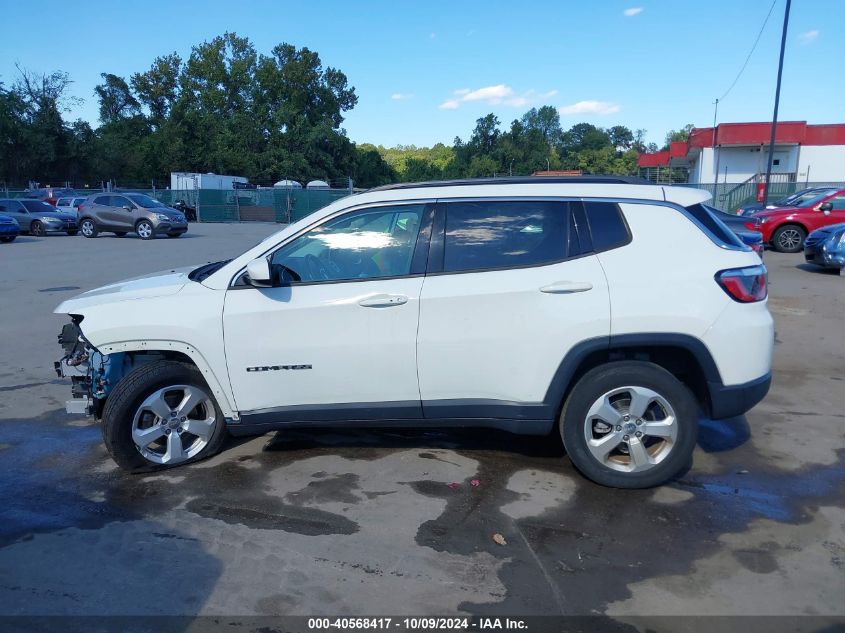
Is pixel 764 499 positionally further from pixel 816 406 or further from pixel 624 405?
pixel 816 406

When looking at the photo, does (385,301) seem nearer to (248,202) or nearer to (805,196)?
(805,196)

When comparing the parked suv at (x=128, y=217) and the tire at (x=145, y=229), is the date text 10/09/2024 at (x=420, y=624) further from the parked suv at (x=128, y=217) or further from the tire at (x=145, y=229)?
the tire at (x=145, y=229)

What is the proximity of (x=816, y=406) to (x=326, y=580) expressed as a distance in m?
4.72

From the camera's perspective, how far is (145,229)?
25.1 meters

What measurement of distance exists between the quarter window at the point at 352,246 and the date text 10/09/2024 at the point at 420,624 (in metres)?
2.07

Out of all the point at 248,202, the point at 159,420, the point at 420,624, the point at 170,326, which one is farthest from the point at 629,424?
the point at 248,202

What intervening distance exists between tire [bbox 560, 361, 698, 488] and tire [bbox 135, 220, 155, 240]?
78.3ft

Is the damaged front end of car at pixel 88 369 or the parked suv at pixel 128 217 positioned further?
the parked suv at pixel 128 217

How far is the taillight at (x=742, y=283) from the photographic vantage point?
4.05 meters

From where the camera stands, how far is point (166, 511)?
13.3ft

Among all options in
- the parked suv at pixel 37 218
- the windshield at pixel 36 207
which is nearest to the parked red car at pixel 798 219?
the parked suv at pixel 37 218

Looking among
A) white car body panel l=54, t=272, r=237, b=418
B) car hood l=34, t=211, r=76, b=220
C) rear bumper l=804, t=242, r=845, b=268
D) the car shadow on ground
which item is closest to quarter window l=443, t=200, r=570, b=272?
white car body panel l=54, t=272, r=237, b=418

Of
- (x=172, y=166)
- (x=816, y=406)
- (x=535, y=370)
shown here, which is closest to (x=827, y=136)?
(x=816, y=406)

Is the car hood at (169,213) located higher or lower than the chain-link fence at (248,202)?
lower
